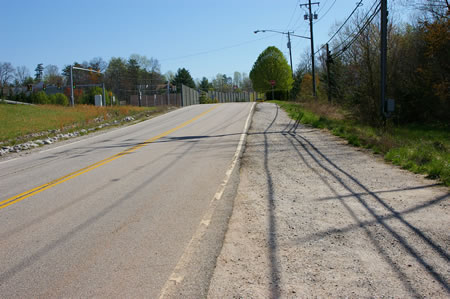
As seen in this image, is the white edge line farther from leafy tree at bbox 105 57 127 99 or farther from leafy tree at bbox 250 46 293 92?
leafy tree at bbox 105 57 127 99

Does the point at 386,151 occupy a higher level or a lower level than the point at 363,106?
lower

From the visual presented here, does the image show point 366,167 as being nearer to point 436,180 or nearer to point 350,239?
point 436,180

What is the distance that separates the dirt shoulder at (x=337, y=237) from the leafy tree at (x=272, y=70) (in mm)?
60723

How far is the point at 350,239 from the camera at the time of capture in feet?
16.4

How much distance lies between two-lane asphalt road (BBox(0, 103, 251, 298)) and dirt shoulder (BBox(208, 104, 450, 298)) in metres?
0.81

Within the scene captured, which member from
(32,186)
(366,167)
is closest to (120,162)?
(32,186)

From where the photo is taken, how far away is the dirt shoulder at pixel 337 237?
385cm

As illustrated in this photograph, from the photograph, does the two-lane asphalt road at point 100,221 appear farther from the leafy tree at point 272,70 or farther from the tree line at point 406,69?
the leafy tree at point 272,70

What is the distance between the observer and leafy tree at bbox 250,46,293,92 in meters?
68.8

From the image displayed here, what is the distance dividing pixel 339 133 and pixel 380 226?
12.2 m

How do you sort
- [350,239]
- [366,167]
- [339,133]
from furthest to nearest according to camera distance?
[339,133] < [366,167] < [350,239]

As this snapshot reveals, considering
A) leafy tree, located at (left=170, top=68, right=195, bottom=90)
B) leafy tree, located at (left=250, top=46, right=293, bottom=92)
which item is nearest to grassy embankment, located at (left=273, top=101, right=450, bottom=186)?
leafy tree, located at (left=250, top=46, right=293, bottom=92)

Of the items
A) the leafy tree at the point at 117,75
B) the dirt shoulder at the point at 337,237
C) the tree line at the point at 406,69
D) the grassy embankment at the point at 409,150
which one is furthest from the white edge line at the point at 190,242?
the leafy tree at the point at 117,75

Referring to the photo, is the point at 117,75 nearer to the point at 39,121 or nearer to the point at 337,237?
the point at 39,121
